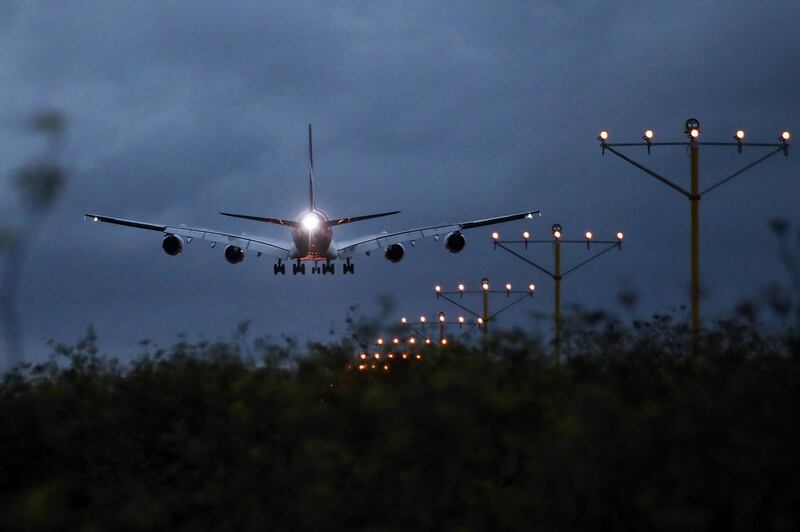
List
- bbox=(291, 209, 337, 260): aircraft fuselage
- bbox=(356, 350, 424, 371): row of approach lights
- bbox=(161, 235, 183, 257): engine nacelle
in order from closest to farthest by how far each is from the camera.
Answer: bbox=(356, 350, 424, 371): row of approach lights → bbox=(161, 235, 183, 257): engine nacelle → bbox=(291, 209, 337, 260): aircraft fuselage

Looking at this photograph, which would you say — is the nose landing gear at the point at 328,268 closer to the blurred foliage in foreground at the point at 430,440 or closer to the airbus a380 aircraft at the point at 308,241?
the airbus a380 aircraft at the point at 308,241

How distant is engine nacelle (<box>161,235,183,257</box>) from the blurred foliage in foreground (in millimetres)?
30993

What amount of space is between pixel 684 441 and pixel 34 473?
11533mm

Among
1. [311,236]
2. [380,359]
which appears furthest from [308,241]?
[380,359]

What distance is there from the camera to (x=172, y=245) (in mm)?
52094

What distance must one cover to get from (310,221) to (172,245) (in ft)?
32.1

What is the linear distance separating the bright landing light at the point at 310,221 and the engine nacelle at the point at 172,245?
8982 millimetres

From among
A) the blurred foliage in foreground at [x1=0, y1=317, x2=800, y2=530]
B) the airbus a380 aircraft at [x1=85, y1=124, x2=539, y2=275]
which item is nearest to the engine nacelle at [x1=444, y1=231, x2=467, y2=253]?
the airbus a380 aircraft at [x1=85, y1=124, x2=539, y2=275]

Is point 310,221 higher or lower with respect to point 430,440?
higher

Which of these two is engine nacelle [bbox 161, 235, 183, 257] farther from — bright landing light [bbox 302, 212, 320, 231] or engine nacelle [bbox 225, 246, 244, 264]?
bright landing light [bbox 302, 212, 320, 231]

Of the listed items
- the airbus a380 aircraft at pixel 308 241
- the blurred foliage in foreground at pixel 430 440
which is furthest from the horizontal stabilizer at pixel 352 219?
the blurred foliage in foreground at pixel 430 440

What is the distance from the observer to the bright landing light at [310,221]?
194 ft

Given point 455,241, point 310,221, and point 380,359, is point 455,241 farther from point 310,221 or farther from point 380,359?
point 380,359

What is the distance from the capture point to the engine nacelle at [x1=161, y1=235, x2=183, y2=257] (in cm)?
5188
